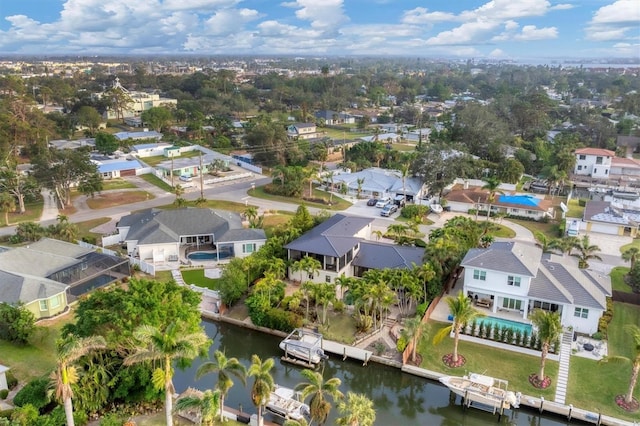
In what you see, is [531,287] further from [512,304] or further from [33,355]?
[33,355]

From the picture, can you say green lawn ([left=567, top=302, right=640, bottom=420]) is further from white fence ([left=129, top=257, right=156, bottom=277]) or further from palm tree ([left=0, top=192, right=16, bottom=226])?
palm tree ([left=0, top=192, right=16, bottom=226])

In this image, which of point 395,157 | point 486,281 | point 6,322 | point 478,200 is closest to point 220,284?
point 6,322

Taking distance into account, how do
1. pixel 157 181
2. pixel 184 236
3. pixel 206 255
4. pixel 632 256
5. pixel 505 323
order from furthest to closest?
pixel 157 181 → pixel 206 255 → pixel 184 236 → pixel 632 256 → pixel 505 323

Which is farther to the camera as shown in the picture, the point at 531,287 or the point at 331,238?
the point at 331,238

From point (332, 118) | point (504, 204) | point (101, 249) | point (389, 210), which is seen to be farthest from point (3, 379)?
point (332, 118)

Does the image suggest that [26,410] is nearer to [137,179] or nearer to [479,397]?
[479,397]

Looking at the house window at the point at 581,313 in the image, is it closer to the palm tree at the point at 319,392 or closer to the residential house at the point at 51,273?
the palm tree at the point at 319,392

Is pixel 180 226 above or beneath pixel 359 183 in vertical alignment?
above
